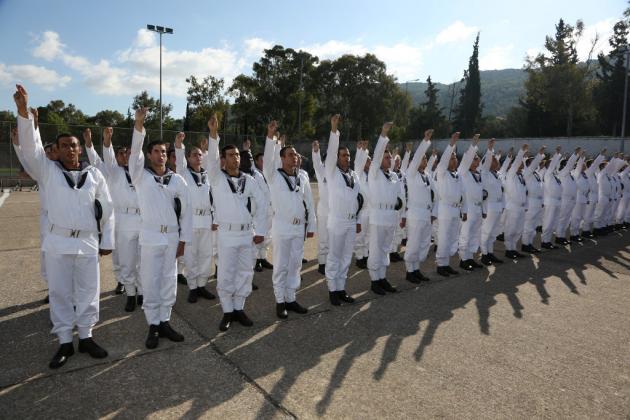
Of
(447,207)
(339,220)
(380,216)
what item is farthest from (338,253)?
(447,207)

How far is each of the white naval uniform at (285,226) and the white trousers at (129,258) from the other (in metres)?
2.05

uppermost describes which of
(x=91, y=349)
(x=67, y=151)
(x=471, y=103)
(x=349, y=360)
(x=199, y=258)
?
(x=471, y=103)

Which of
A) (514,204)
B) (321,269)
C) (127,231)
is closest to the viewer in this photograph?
(127,231)

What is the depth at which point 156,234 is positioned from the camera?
4906 mm

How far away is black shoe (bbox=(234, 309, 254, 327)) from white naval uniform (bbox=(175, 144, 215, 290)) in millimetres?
1319

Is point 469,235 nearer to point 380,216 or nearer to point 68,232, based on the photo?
point 380,216

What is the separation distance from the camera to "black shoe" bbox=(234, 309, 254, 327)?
214 inches

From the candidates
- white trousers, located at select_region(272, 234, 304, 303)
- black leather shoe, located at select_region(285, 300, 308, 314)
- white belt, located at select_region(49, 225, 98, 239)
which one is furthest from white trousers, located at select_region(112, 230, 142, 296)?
black leather shoe, located at select_region(285, 300, 308, 314)

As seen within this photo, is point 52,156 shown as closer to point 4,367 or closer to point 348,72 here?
point 4,367

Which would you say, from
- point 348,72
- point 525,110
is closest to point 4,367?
point 348,72

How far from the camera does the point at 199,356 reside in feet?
14.9

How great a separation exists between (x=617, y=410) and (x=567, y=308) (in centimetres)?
300

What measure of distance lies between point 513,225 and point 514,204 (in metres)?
0.50

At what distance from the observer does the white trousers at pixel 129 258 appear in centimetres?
605
